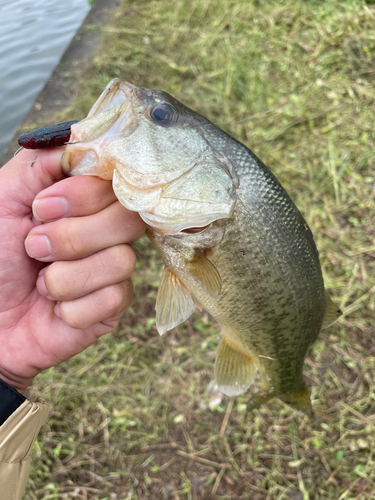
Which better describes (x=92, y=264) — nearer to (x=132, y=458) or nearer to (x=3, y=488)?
(x=3, y=488)

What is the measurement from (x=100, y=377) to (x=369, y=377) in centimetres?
204

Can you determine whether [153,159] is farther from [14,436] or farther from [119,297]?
[14,436]

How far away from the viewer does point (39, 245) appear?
1.09 meters

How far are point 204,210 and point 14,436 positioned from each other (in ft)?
3.47

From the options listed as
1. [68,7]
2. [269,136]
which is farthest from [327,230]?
[68,7]

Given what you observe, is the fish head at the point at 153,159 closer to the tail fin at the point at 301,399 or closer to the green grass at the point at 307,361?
the green grass at the point at 307,361

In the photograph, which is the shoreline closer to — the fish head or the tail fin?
the fish head

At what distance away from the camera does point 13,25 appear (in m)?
3.29

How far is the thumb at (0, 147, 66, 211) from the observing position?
1.15 meters

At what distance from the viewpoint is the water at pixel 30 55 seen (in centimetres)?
364

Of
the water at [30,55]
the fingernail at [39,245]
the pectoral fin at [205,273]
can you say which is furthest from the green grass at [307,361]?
the water at [30,55]

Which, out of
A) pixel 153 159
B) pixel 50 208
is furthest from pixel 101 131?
pixel 50 208

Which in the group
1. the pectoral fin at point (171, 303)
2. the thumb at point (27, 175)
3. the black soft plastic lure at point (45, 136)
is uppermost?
the black soft plastic lure at point (45, 136)

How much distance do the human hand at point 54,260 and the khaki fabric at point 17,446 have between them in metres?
0.22
